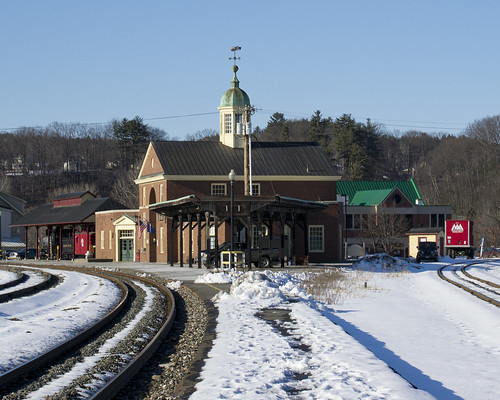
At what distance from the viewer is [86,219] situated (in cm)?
6531

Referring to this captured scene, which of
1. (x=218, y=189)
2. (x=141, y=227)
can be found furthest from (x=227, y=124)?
(x=141, y=227)

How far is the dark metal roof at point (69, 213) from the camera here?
66312 millimetres

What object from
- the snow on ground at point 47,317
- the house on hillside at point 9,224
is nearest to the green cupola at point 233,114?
the snow on ground at point 47,317

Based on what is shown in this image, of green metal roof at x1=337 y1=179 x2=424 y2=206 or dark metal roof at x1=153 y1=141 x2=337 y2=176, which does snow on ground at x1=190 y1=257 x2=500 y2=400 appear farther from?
green metal roof at x1=337 y1=179 x2=424 y2=206

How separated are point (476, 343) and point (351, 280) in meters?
17.2

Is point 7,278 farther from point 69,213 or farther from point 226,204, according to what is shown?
point 69,213

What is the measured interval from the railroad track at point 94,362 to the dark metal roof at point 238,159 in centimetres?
3762

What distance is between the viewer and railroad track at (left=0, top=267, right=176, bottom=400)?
9164 mm

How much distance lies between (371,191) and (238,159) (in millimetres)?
30013

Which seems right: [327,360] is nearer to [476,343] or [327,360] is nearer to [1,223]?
[476,343]

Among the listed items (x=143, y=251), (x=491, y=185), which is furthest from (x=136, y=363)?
(x=491, y=185)

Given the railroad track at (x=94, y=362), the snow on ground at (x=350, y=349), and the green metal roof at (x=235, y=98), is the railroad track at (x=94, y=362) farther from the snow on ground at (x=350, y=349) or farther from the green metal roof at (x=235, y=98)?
the green metal roof at (x=235, y=98)

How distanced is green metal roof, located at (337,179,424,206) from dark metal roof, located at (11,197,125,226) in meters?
28.0

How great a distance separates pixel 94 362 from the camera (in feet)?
36.7
